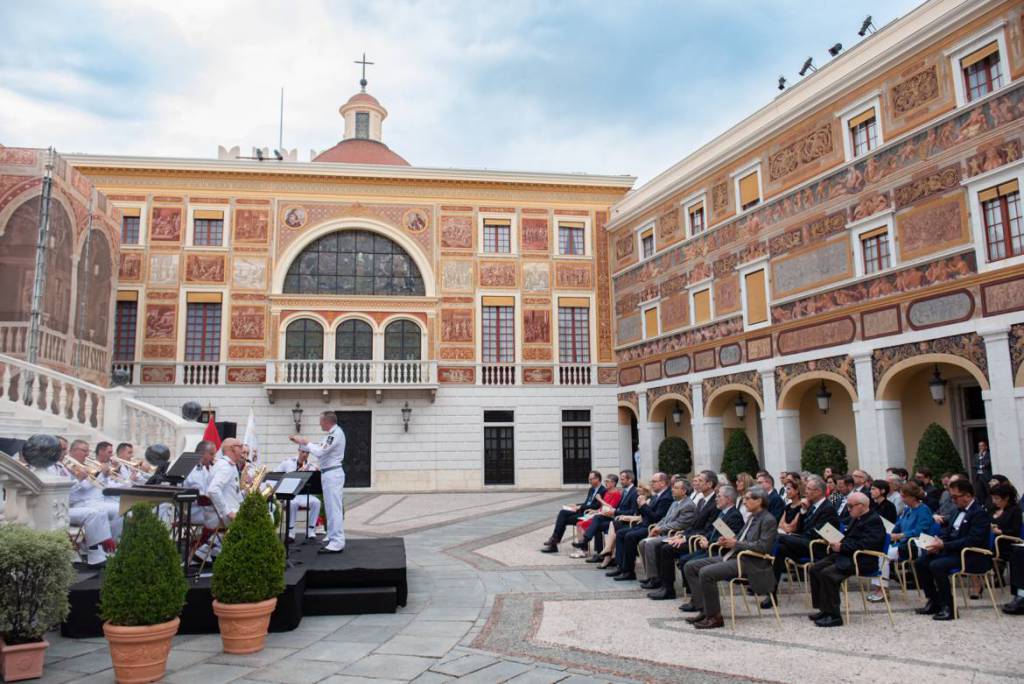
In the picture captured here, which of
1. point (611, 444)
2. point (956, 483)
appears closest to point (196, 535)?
point (956, 483)

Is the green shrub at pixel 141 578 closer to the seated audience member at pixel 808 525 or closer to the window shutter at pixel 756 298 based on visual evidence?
the seated audience member at pixel 808 525

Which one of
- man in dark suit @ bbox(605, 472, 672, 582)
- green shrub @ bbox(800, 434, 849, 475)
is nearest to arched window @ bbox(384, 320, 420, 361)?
green shrub @ bbox(800, 434, 849, 475)

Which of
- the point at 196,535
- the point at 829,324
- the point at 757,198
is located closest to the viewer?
the point at 196,535

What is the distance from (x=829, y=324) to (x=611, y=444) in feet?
34.3

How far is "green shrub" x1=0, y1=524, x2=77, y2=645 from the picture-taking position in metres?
5.01

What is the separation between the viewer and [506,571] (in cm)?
976

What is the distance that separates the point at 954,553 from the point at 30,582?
8.10 metres

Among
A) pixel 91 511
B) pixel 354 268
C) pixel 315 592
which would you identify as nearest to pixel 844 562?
pixel 315 592

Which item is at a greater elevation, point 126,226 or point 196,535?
point 126,226

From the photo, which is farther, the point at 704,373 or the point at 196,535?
the point at 704,373

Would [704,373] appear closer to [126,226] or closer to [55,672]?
[55,672]

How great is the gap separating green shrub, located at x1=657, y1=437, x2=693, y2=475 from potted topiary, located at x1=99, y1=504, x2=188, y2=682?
17962 millimetres

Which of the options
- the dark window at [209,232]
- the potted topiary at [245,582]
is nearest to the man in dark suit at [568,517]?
the potted topiary at [245,582]

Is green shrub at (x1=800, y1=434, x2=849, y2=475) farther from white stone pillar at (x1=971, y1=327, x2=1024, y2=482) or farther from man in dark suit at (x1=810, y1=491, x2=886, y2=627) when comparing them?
man in dark suit at (x1=810, y1=491, x2=886, y2=627)
